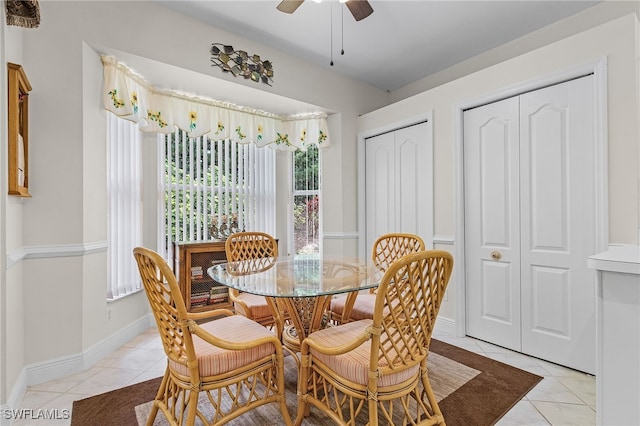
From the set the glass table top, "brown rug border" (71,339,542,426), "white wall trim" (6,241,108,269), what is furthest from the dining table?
"white wall trim" (6,241,108,269)

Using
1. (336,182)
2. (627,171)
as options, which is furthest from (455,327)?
(336,182)

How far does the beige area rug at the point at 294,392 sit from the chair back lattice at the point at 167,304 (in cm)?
61

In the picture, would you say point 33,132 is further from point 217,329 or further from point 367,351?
point 367,351

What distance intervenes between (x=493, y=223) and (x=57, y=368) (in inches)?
139

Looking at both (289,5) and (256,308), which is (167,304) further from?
(289,5)

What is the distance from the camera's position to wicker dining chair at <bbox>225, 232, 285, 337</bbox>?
2.27 metres

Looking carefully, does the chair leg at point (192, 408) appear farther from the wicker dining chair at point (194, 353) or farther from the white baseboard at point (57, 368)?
the white baseboard at point (57, 368)

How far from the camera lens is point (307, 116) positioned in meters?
4.02

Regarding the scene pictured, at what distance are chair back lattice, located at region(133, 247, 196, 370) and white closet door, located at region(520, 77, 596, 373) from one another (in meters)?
2.53

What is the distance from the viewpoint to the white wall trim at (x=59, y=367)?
189cm

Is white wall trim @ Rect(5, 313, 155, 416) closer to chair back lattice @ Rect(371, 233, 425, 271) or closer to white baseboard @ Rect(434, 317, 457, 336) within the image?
chair back lattice @ Rect(371, 233, 425, 271)

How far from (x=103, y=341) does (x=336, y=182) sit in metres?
2.82

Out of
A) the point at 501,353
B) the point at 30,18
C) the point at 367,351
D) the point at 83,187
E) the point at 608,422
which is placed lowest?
the point at 501,353

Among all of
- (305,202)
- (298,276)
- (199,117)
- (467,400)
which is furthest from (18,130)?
(467,400)
